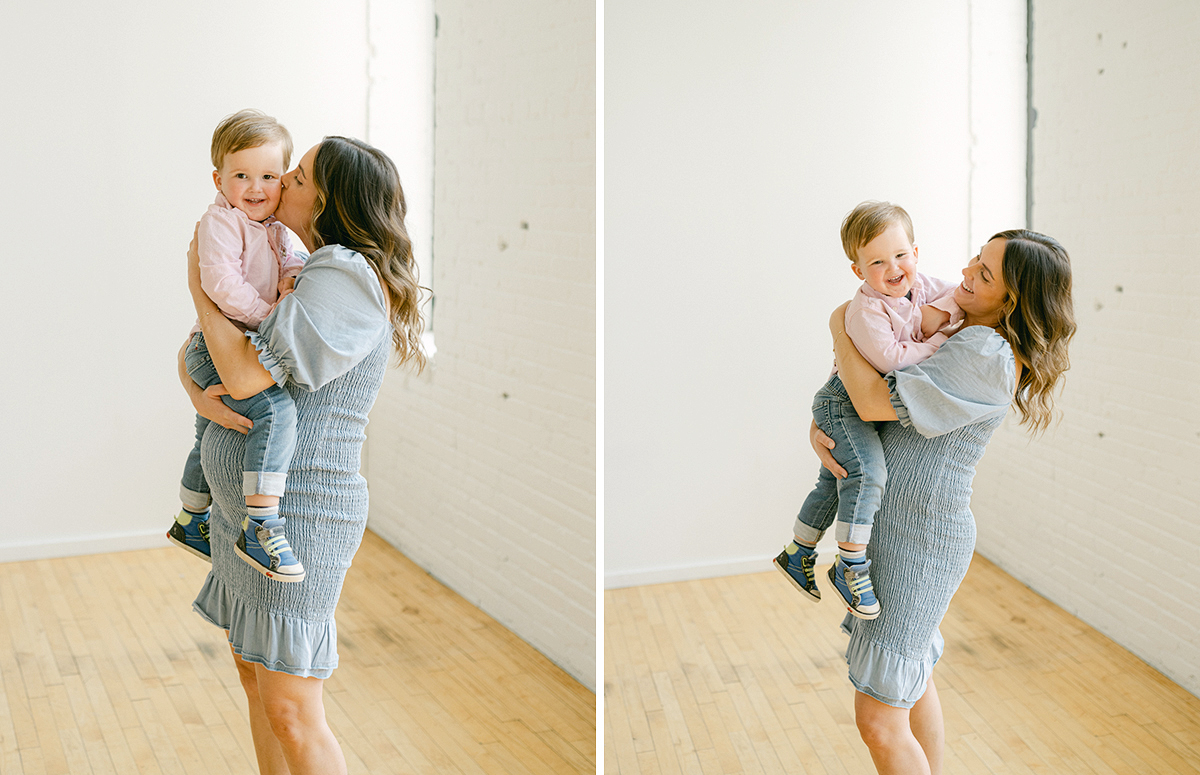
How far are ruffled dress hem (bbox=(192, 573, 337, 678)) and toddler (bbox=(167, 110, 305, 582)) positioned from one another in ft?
0.39

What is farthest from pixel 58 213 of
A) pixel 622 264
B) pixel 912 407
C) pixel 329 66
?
pixel 912 407

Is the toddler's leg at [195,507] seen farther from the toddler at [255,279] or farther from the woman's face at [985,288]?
the woman's face at [985,288]

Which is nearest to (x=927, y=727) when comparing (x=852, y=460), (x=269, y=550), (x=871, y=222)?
(x=852, y=460)

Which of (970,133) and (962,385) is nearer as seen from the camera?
(962,385)

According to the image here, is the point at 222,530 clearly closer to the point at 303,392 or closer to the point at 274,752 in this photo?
the point at 303,392

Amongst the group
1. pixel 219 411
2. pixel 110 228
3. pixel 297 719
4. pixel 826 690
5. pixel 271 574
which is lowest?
pixel 826 690

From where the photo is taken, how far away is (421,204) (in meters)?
4.00

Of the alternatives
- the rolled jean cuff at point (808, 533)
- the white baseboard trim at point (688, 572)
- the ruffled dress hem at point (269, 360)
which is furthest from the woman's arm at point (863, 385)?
the white baseboard trim at point (688, 572)

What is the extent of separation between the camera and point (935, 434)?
1840 mm

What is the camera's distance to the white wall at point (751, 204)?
3.66m

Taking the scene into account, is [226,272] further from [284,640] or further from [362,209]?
[284,640]

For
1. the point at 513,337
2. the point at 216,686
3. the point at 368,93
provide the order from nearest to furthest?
the point at 216,686 → the point at 513,337 → the point at 368,93

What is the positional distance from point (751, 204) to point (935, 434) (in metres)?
2.07

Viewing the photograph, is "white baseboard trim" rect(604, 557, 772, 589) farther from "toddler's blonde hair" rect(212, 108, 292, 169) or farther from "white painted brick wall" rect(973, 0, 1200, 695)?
"toddler's blonde hair" rect(212, 108, 292, 169)
